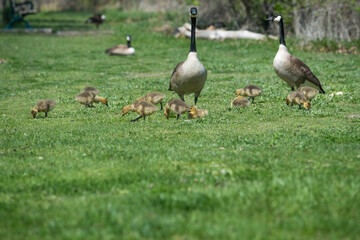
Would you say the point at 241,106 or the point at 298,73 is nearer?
the point at 241,106

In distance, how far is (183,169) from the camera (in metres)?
6.43

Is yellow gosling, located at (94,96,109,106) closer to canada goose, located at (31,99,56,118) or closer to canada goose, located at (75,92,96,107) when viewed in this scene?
canada goose, located at (75,92,96,107)

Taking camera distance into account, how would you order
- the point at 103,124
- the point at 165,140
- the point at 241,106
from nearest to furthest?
the point at 165,140, the point at 103,124, the point at 241,106

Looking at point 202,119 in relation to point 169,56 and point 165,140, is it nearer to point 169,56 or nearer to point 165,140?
point 165,140

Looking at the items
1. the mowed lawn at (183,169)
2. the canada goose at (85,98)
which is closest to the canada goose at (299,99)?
the mowed lawn at (183,169)

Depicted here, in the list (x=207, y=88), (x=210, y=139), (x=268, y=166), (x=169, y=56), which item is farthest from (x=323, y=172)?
(x=169, y=56)

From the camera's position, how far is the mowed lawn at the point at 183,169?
4.62 m

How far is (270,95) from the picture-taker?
13141 mm

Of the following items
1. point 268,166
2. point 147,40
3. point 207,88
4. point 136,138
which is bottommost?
point 147,40

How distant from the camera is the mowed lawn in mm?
4617

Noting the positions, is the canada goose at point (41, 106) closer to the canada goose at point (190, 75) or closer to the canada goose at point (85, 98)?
the canada goose at point (85, 98)

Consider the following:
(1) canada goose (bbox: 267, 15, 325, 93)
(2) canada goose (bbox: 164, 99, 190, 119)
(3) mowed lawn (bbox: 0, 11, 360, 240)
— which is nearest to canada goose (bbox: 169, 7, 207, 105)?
(3) mowed lawn (bbox: 0, 11, 360, 240)

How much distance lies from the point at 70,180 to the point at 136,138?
2.55 metres

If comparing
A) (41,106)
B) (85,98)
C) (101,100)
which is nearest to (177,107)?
(101,100)
